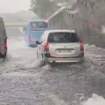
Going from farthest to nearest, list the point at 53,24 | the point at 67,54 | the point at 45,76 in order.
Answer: the point at 53,24 < the point at 67,54 < the point at 45,76

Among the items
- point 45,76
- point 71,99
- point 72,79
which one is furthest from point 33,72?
point 71,99

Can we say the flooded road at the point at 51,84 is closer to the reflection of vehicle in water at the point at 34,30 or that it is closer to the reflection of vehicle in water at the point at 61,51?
the reflection of vehicle in water at the point at 61,51

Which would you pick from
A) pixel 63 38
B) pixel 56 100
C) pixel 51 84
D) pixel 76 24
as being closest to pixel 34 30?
pixel 76 24

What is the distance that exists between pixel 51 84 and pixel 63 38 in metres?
3.79

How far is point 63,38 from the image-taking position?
38.3ft

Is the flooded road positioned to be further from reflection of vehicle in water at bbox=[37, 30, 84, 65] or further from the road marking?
reflection of vehicle in water at bbox=[37, 30, 84, 65]

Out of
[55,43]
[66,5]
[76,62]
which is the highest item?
[66,5]

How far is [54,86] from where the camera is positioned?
7.94 metres

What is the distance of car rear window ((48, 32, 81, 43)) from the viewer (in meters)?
11.5

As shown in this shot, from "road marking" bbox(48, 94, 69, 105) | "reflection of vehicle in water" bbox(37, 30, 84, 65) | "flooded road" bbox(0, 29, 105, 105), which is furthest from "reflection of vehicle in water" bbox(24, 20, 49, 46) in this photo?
"road marking" bbox(48, 94, 69, 105)

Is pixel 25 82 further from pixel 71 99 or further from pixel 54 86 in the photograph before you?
pixel 71 99

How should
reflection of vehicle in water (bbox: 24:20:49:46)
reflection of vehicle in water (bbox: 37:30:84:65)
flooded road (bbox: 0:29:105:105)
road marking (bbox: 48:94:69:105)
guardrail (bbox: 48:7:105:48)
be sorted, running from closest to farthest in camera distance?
road marking (bbox: 48:94:69:105) < flooded road (bbox: 0:29:105:105) < reflection of vehicle in water (bbox: 37:30:84:65) < guardrail (bbox: 48:7:105:48) < reflection of vehicle in water (bbox: 24:20:49:46)

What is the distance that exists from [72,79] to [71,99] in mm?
2640

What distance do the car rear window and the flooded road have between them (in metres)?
1.04
